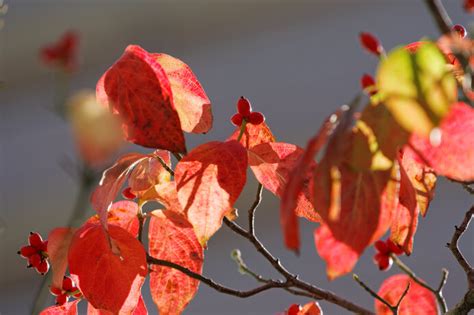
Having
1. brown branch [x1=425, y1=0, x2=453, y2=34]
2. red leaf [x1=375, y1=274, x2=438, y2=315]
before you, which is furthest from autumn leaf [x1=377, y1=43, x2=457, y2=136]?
red leaf [x1=375, y1=274, x2=438, y2=315]

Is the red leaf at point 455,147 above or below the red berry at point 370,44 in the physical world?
below

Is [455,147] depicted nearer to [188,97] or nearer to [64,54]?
[188,97]

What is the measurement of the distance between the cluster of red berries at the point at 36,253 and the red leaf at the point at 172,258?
105 millimetres

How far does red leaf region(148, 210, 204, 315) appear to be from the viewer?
596 mm

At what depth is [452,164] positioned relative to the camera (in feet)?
1.42

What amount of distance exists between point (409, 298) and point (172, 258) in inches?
9.1

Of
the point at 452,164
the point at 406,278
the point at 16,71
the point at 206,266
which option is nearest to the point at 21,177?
the point at 16,71

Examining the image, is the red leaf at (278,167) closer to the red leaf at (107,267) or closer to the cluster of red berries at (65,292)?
the red leaf at (107,267)

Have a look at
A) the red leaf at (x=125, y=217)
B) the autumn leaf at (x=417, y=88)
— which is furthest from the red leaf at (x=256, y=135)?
the autumn leaf at (x=417, y=88)

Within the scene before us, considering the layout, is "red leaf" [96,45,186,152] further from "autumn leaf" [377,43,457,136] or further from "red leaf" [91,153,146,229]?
"autumn leaf" [377,43,457,136]

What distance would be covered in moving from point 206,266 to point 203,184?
2.30 m

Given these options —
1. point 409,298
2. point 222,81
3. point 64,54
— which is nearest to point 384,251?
point 409,298

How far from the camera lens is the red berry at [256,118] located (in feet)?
1.95

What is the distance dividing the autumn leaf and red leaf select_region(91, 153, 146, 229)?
0.71 feet
